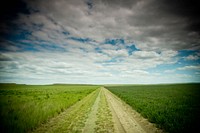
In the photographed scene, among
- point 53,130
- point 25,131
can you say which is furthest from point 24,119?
point 53,130

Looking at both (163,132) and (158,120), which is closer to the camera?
(163,132)

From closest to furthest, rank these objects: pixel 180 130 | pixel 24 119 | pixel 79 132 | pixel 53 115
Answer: pixel 79 132
pixel 180 130
pixel 24 119
pixel 53 115

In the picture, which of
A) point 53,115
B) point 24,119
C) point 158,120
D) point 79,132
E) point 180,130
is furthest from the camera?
point 53,115

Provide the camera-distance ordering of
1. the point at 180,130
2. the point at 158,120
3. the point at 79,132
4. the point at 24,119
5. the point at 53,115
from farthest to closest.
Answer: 1. the point at 53,115
2. the point at 158,120
3. the point at 24,119
4. the point at 180,130
5. the point at 79,132

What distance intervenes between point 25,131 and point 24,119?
1.57 m

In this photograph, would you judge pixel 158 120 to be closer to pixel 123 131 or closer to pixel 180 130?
pixel 180 130

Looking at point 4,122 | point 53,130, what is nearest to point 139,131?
point 53,130

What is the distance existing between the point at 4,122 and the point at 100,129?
599 cm

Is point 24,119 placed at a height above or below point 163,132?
above

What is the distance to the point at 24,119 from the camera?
8930mm

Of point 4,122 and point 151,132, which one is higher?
point 4,122

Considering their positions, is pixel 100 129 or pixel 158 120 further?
pixel 158 120

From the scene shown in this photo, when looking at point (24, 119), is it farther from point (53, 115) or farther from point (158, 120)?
point (158, 120)

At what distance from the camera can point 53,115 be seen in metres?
11.7
